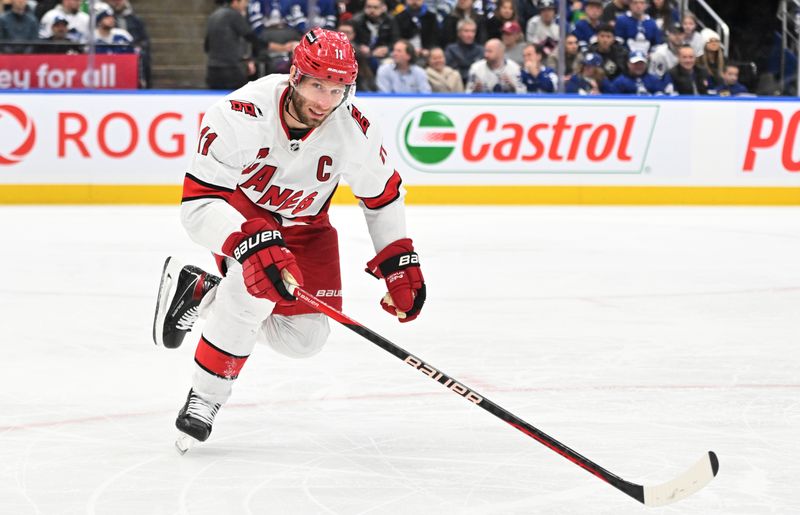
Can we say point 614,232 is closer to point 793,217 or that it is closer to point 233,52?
point 793,217

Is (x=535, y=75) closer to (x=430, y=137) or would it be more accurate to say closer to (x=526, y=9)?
(x=526, y=9)

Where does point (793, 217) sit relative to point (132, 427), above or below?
below

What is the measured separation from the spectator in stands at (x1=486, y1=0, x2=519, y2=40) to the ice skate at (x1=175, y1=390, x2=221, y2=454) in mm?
6961

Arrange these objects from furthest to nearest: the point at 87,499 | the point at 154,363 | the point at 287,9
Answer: the point at 287,9, the point at 154,363, the point at 87,499

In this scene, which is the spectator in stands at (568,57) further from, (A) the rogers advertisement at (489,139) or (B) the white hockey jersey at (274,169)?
(B) the white hockey jersey at (274,169)

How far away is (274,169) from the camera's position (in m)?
2.98

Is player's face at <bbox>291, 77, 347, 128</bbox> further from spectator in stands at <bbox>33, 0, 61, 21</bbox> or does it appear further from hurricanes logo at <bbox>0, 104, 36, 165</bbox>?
spectator in stands at <bbox>33, 0, 61, 21</bbox>

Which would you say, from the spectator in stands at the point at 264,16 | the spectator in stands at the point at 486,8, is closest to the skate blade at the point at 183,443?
the spectator in stands at the point at 264,16

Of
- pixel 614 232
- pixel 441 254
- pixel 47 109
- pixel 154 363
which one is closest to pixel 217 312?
pixel 154 363

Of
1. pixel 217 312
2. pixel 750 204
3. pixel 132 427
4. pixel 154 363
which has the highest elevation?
pixel 217 312

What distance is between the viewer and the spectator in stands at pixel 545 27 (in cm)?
943

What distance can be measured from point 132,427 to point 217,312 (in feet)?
1.44

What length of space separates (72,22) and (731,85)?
511cm

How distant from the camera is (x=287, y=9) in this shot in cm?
928
